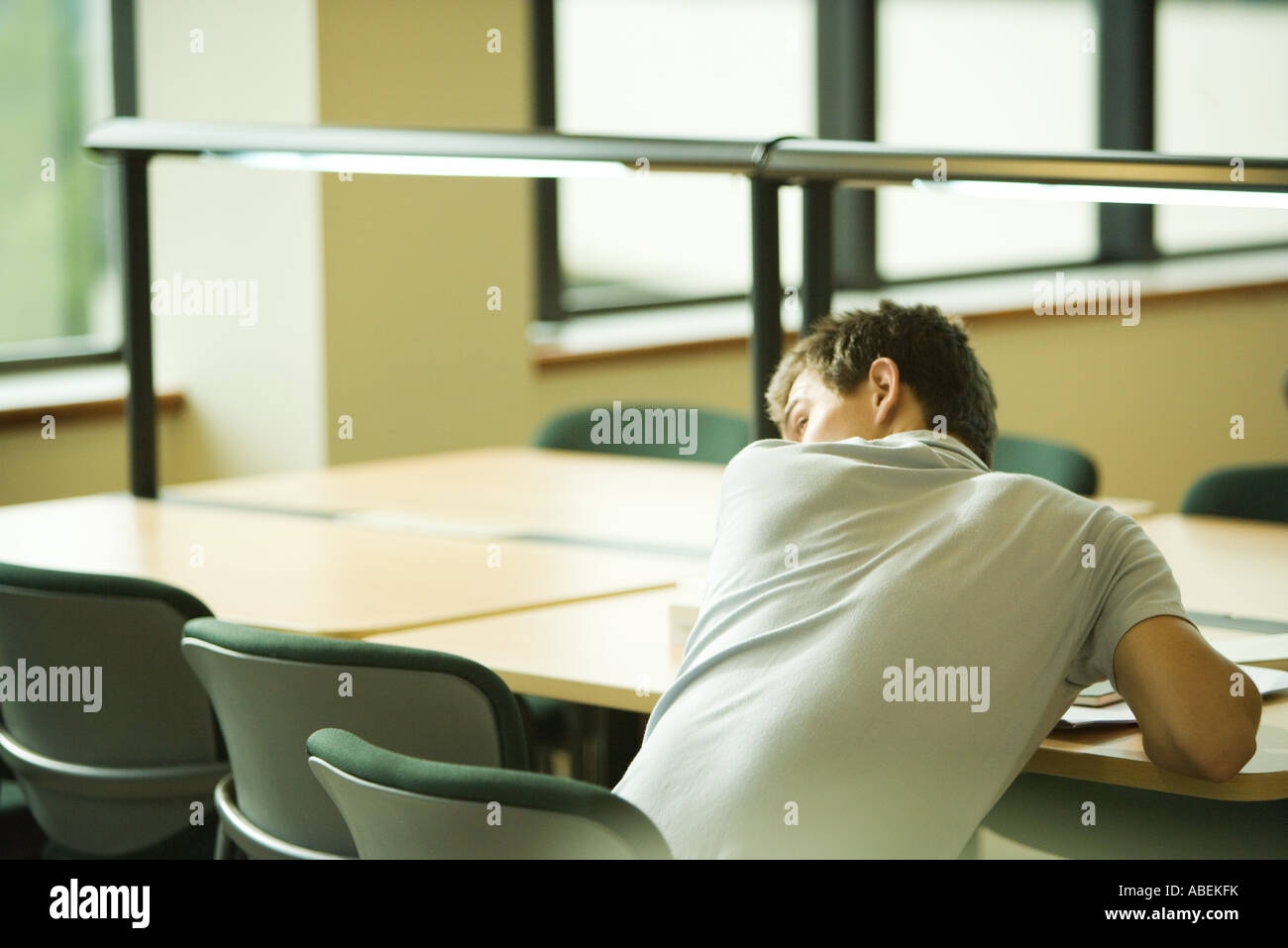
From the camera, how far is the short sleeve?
59.9 inches

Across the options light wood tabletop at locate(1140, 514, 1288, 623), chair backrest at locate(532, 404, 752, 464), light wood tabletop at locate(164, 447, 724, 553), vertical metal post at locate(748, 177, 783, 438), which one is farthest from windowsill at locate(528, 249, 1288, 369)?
vertical metal post at locate(748, 177, 783, 438)

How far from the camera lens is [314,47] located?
13.2 feet

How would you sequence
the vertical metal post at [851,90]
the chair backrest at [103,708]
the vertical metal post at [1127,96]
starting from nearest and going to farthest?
the chair backrest at [103,708] → the vertical metal post at [851,90] → the vertical metal post at [1127,96]

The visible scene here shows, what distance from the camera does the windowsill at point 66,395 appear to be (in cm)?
394

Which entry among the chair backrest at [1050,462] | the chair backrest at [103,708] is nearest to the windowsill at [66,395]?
the chair backrest at [103,708]

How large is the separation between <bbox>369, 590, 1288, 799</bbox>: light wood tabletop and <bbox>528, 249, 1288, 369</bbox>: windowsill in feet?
6.15

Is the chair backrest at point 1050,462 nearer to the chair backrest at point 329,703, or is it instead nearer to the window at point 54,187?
the chair backrest at point 329,703

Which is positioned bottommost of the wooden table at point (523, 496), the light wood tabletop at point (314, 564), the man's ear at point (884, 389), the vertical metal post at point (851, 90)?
the light wood tabletop at point (314, 564)

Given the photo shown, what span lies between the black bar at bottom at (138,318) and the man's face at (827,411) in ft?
5.32
